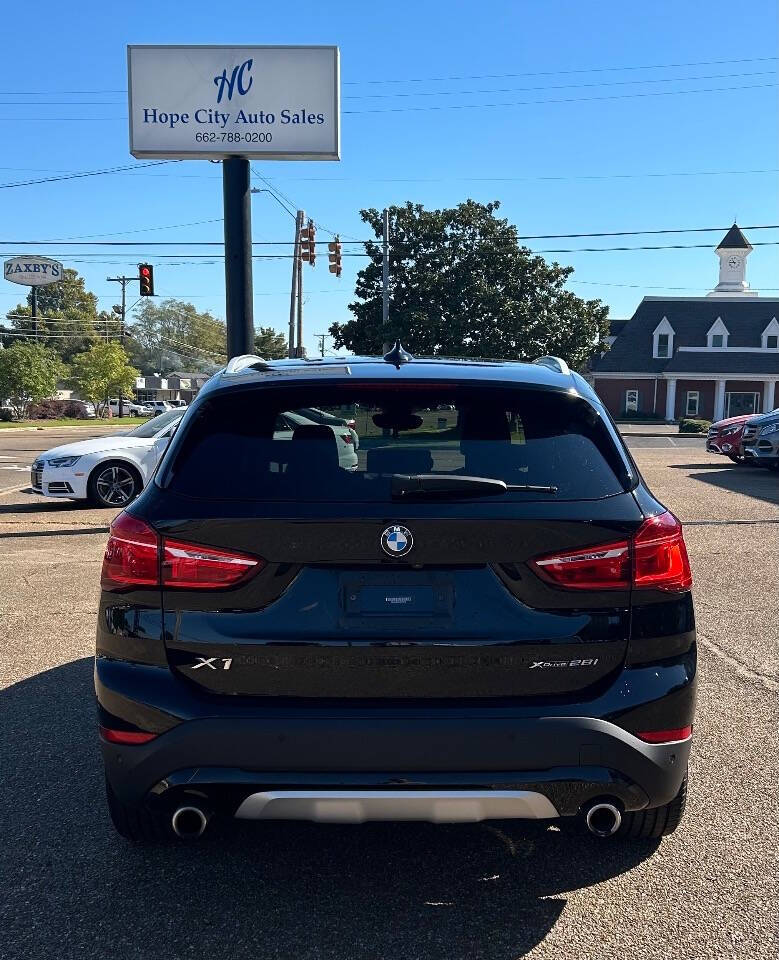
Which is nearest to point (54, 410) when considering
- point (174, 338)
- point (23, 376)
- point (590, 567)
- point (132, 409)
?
point (23, 376)

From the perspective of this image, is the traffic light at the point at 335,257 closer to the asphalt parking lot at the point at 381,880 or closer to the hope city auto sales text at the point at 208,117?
the hope city auto sales text at the point at 208,117

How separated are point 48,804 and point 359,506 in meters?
2.06

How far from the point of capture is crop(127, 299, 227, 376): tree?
151125 mm

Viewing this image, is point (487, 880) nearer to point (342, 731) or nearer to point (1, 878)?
point (342, 731)

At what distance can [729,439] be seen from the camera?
64.5 ft

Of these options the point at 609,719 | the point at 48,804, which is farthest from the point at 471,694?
the point at 48,804

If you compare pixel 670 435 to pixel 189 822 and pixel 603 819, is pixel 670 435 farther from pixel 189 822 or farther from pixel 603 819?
pixel 189 822

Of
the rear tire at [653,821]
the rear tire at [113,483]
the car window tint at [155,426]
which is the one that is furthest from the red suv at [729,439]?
the rear tire at [653,821]

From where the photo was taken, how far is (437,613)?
264 centimetres

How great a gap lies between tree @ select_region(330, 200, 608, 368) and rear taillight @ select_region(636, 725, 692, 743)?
4575 cm

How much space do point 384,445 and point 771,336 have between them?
6138cm

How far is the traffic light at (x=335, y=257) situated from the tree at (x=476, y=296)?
14.1 metres

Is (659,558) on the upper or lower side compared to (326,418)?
lower

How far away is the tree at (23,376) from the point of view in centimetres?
5197
